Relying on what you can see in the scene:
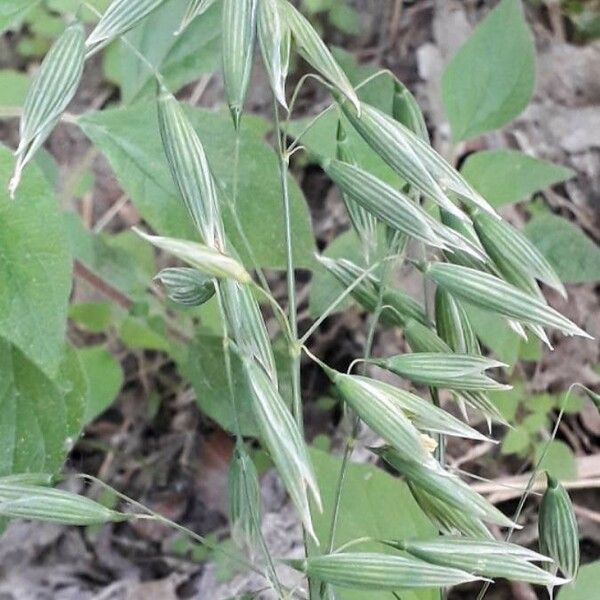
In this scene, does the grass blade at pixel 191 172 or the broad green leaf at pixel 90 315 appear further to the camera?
the broad green leaf at pixel 90 315

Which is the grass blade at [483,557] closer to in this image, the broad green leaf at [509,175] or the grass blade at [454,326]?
the grass blade at [454,326]

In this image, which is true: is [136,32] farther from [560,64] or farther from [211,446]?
[560,64]

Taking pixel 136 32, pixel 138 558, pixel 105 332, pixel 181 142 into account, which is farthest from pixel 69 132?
pixel 181 142

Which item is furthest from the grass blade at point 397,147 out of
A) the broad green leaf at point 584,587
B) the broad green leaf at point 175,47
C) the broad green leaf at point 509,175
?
the broad green leaf at point 175,47

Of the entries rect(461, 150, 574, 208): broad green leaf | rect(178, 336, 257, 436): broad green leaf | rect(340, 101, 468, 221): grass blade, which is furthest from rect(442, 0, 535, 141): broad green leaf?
rect(340, 101, 468, 221): grass blade

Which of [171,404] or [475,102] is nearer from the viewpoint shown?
[475,102]

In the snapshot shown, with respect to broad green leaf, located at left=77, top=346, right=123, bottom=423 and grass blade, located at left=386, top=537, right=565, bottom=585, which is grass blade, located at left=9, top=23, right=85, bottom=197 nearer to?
grass blade, located at left=386, top=537, right=565, bottom=585
